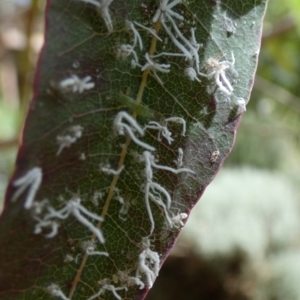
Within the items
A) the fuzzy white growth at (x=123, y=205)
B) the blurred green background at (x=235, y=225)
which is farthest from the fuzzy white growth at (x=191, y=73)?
the blurred green background at (x=235, y=225)

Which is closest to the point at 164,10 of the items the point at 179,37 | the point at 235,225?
the point at 179,37

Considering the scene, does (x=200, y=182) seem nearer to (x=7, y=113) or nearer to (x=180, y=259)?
(x=180, y=259)

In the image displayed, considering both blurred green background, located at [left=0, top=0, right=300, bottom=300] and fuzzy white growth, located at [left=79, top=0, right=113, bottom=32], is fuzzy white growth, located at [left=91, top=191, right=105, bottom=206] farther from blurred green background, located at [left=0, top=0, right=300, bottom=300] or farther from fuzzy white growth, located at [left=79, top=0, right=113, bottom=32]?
blurred green background, located at [left=0, top=0, right=300, bottom=300]

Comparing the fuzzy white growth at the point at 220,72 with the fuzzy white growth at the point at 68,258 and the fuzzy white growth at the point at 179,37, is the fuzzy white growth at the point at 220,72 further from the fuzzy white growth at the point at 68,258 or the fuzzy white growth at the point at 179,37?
the fuzzy white growth at the point at 68,258

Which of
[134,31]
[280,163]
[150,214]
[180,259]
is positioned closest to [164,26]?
[134,31]

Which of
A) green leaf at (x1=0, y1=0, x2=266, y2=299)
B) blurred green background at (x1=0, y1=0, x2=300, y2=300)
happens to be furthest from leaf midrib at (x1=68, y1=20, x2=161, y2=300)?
blurred green background at (x1=0, y1=0, x2=300, y2=300)
